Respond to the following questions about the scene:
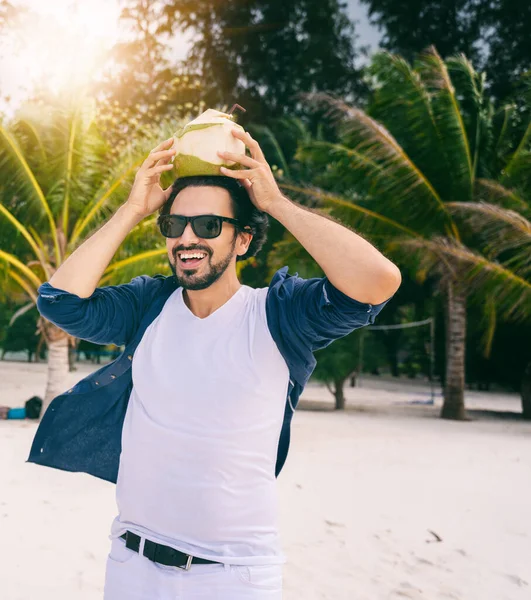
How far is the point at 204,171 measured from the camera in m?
1.78

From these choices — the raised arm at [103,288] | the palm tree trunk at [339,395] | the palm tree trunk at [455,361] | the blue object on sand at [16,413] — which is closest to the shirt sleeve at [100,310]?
the raised arm at [103,288]

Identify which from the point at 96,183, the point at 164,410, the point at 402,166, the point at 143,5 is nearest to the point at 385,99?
the point at 402,166

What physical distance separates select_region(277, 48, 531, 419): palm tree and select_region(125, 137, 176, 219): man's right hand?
31.8ft

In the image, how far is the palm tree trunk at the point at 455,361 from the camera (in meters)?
13.1

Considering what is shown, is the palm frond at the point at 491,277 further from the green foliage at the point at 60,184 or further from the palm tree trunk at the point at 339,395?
the green foliage at the point at 60,184

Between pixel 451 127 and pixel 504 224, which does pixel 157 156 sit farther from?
pixel 451 127

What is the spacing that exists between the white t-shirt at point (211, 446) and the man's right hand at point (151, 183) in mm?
447

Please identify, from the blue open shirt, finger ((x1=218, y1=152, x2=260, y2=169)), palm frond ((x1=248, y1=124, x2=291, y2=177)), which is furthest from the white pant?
palm frond ((x1=248, y1=124, x2=291, y2=177))

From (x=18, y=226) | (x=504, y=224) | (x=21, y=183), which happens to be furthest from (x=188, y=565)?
(x=21, y=183)

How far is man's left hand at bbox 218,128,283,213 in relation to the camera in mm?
1723

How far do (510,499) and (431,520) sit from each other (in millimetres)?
1323

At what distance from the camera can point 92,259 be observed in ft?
6.00

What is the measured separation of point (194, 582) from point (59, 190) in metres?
9.77

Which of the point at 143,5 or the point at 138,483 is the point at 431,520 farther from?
the point at 143,5
